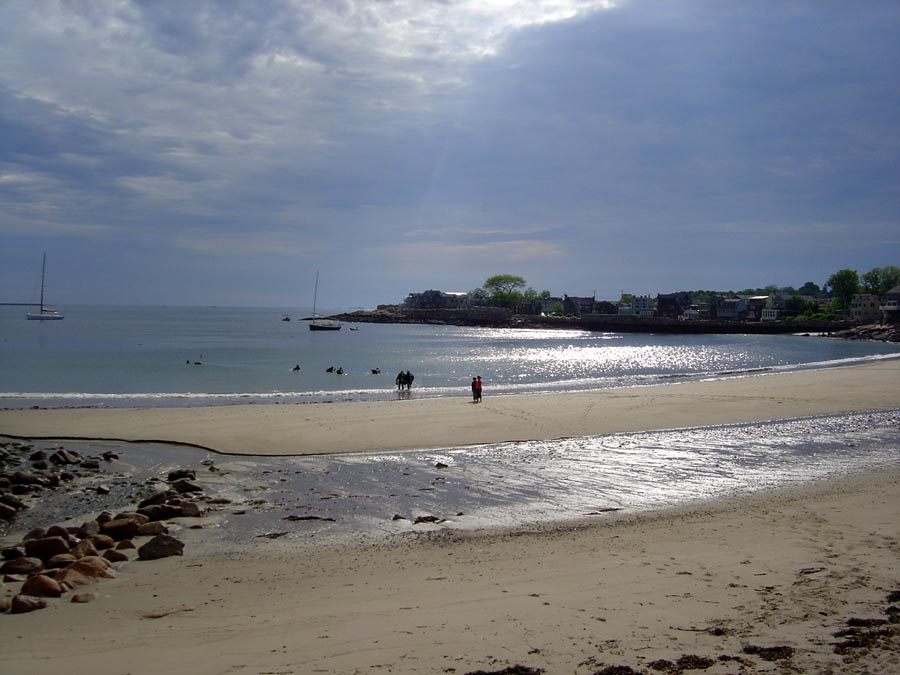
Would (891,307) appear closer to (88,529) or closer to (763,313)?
(763,313)

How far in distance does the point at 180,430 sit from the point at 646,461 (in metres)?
14.7

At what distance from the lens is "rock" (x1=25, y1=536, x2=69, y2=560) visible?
937 cm

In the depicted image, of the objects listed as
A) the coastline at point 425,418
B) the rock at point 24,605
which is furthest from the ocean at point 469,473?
the rock at point 24,605

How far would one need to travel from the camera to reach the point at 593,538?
32.9 feet

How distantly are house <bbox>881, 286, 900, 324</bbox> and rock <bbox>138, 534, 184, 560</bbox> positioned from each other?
136530 millimetres

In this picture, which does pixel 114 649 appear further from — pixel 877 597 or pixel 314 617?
pixel 877 597

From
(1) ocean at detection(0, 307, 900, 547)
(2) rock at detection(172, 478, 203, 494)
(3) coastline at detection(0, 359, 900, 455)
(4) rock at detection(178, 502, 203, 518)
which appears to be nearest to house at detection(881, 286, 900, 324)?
(3) coastline at detection(0, 359, 900, 455)

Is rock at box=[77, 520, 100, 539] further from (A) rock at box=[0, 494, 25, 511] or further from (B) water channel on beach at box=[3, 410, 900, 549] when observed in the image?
(A) rock at box=[0, 494, 25, 511]

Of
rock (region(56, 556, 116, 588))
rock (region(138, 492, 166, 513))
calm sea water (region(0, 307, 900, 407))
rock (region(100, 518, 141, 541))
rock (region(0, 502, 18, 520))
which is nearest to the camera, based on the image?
rock (region(56, 556, 116, 588))

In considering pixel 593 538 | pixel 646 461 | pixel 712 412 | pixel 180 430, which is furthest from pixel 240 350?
pixel 593 538

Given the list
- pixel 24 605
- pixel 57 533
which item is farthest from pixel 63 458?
pixel 24 605

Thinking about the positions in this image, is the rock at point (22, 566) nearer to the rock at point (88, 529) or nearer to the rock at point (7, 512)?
the rock at point (88, 529)

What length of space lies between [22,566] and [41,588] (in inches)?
48.3

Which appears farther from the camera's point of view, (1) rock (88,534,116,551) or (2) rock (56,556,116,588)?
(1) rock (88,534,116,551)
